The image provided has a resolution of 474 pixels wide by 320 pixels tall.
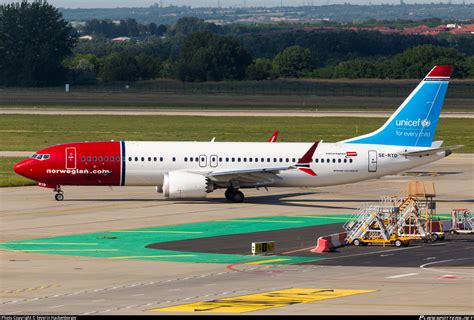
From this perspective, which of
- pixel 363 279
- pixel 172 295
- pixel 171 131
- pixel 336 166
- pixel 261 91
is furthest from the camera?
pixel 261 91

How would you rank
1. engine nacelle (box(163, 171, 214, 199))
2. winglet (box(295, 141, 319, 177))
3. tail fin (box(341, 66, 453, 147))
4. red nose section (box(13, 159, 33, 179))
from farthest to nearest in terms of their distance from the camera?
tail fin (box(341, 66, 453, 147)) < red nose section (box(13, 159, 33, 179)) < winglet (box(295, 141, 319, 177)) < engine nacelle (box(163, 171, 214, 199))

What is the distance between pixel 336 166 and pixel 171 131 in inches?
2054

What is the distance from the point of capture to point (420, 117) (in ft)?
222

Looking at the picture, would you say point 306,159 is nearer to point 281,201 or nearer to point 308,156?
point 308,156

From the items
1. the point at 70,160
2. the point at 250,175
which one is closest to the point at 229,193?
the point at 250,175

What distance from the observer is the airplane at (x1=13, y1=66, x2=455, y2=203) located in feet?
214

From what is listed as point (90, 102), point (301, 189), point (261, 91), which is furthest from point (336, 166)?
point (261, 91)

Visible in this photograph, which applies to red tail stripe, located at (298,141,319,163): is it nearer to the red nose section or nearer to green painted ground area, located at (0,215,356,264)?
green painted ground area, located at (0,215,356,264)

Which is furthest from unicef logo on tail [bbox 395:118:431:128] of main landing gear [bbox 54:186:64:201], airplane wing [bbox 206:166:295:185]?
main landing gear [bbox 54:186:64:201]

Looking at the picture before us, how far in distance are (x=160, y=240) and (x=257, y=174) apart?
50.4ft

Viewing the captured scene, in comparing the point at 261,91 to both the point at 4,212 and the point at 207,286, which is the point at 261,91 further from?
the point at 207,286

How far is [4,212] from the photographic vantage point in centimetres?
6041

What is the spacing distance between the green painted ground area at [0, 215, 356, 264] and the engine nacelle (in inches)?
236

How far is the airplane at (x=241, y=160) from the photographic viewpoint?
65250 mm
